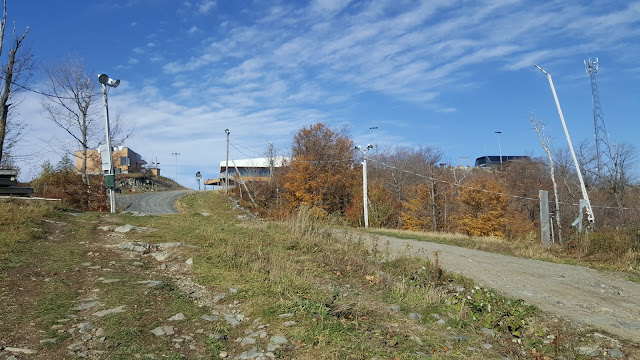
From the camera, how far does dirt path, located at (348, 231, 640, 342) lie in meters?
5.81

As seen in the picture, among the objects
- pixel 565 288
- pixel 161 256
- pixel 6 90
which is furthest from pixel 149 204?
pixel 565 288

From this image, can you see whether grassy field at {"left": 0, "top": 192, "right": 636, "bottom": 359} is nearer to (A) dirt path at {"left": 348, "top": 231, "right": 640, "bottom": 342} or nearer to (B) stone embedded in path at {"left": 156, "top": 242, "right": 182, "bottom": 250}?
(B) stone embedded in path at {"left": 156, "top": 242, "right": 182, "bottom": 250}

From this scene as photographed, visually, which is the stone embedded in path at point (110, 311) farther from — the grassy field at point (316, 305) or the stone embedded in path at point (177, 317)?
the stone embedded in path at point (177, 317)

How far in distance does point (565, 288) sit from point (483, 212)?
36.5 meters

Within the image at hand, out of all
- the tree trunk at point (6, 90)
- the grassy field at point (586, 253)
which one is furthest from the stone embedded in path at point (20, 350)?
the tree trunk at point (6, 90)

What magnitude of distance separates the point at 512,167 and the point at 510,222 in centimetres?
1251

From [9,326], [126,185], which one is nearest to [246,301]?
[9,326]

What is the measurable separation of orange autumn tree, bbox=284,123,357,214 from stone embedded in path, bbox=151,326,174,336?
3579cm

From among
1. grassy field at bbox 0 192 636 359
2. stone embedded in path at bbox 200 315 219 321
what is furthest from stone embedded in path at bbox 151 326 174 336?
stone embedded in path at bbox 200 315 219 321

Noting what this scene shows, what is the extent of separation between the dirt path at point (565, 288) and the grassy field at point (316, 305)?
719 millimetres

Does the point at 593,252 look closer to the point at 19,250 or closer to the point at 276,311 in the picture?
the point at 276,311

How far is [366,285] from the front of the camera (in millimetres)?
6652

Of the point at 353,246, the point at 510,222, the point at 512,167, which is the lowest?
the point at 510,222

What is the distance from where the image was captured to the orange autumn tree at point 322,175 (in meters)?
42.2
